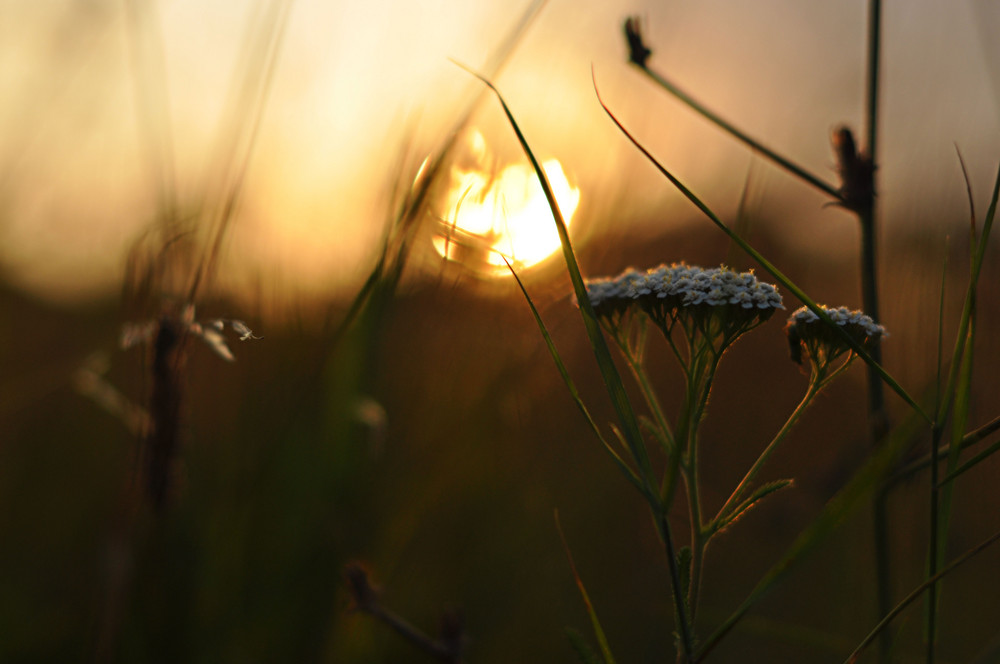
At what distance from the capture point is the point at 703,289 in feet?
3.99

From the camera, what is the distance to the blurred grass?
158 centimetres

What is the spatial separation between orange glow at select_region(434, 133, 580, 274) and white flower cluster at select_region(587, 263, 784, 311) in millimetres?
258

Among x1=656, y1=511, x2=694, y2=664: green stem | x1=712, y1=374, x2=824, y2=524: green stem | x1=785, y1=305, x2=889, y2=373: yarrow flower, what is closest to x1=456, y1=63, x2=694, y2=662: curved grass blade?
x1=656, y1=511, x2=694, y2=664: green stem

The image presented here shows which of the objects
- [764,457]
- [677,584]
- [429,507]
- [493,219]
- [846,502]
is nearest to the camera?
[846,502]

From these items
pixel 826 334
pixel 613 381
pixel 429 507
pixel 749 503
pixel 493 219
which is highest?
pixel 493 219

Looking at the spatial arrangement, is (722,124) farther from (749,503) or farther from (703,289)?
(749,503)

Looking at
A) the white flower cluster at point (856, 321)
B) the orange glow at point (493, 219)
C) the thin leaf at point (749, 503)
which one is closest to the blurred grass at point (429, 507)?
the orange glow at point (493, 219)

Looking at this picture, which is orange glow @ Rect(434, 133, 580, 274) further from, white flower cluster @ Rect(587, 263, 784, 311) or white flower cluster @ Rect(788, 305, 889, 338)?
white flower cluster @ Rect(788, 305, 889, 338)

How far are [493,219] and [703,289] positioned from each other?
52 centimetres

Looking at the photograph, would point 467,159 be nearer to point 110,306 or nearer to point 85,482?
point 85,482

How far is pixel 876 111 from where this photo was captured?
131 cm

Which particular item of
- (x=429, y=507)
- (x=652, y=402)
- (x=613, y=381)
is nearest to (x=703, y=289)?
(x=652, y=402)

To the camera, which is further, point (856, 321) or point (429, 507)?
point (429, 507)

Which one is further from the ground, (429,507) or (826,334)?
(826,334)
